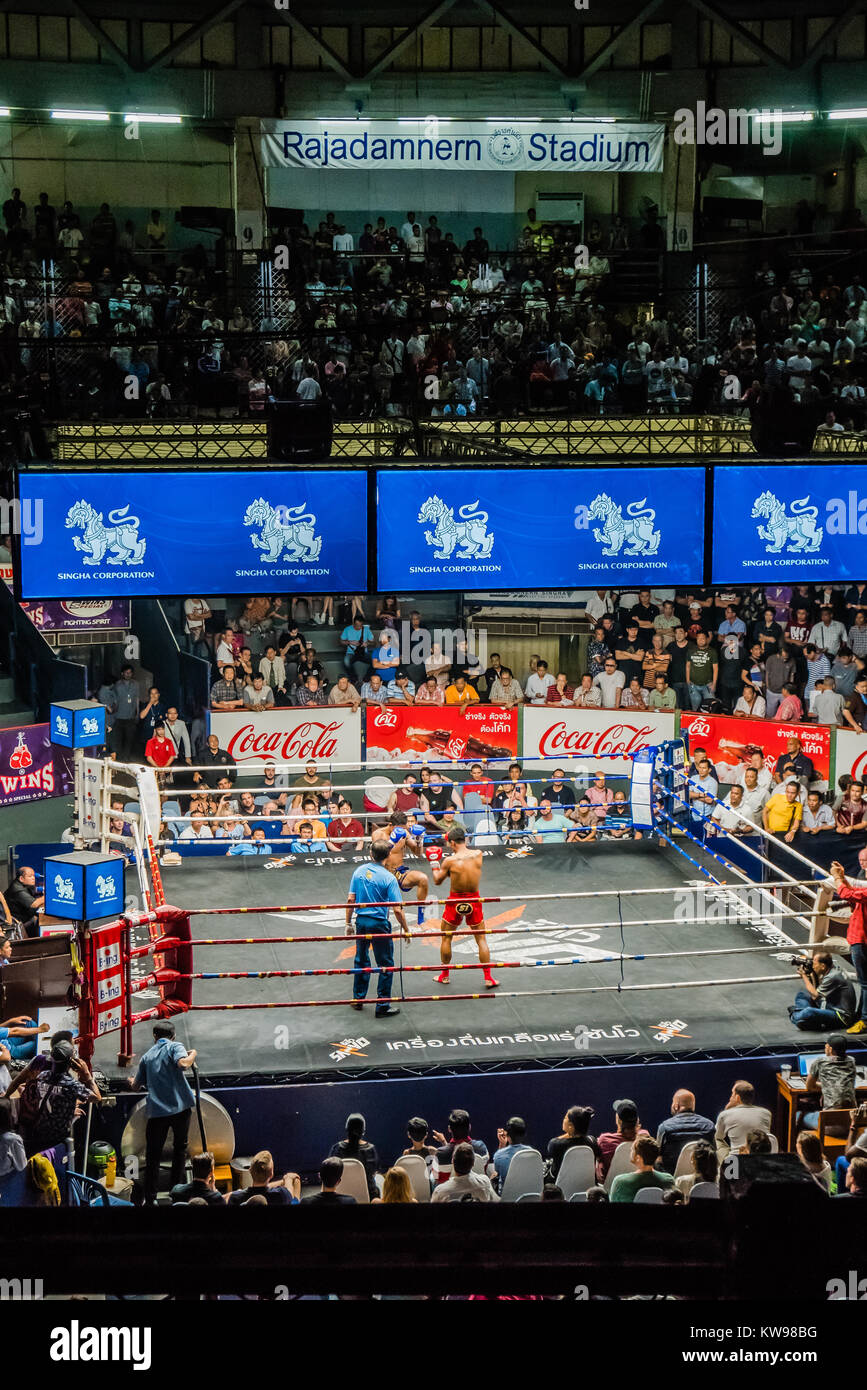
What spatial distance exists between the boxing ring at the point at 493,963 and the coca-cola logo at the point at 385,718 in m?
2.63

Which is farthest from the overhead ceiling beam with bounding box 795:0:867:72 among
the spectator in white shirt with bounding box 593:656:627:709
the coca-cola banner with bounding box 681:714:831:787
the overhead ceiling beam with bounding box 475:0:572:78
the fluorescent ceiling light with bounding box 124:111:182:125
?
the coca-cola banner with bounding box 681:714:831:787

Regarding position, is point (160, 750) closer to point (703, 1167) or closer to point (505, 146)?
point (703, 1167)

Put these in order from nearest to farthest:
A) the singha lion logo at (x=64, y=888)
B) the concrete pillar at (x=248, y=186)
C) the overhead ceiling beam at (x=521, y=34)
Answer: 1. the singha lion logo at (x=64, y=888)
2. the overhead ceiling beam at (x=521, y=34)
3. the concrete pillar at (x=248, y=186)

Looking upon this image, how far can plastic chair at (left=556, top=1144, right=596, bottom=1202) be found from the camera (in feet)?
32.0

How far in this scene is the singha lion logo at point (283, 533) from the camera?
1378 centimetres

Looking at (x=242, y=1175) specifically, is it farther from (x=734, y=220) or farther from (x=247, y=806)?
(x=734, y=220)

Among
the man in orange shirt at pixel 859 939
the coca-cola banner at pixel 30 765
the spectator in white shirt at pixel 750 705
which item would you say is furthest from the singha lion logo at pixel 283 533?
the spectator in white shirt at pixel 750 705

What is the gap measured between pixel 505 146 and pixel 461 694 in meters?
9.56

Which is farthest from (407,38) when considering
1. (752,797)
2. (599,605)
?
(752,797)

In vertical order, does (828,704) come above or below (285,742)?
above

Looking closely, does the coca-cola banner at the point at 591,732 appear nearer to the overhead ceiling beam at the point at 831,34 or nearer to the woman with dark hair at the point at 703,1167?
the woman with dark hair at the point at 703,1167

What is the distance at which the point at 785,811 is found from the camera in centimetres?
1627

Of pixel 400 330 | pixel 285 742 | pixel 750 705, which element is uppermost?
pixel 400 330
